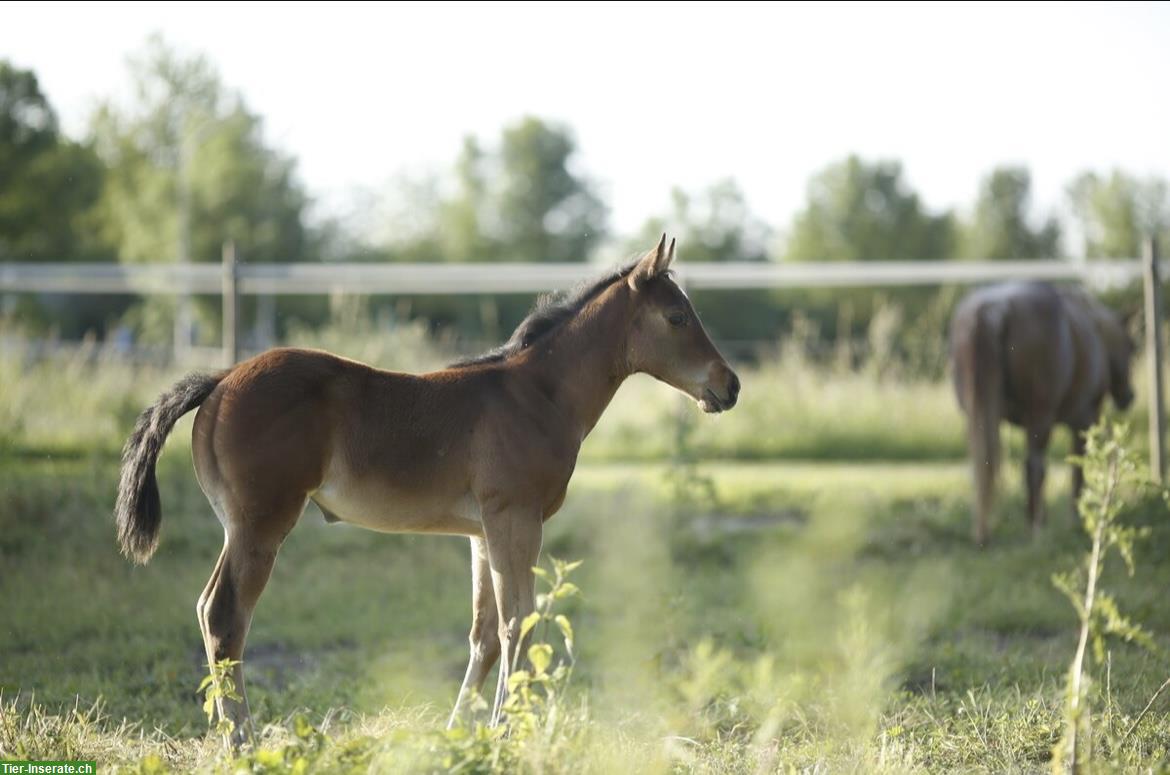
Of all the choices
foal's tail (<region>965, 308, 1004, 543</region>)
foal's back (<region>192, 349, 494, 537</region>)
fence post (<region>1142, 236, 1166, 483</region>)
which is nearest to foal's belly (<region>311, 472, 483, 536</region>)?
foal's back (<region>192, 349, 494, 537</region>)

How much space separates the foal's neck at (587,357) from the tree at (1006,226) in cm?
3924

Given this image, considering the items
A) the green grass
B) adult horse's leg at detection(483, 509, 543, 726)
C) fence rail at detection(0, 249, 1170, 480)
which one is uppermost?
fence rail at detection(0, 249, 1170, 480)

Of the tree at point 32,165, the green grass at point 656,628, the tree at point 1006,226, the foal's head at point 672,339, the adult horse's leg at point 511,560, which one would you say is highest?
the tree at point 1006,226

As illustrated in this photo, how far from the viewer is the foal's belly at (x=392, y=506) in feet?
15.3

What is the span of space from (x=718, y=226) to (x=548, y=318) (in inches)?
1233

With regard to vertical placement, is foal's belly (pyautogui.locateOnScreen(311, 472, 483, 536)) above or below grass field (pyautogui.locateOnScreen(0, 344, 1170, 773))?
above

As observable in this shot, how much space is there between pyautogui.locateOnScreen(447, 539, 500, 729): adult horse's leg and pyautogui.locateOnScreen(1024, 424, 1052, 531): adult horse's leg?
553cm

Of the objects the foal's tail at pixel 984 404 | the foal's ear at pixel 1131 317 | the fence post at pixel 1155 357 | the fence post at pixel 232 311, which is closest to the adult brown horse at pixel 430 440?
the foal's tail at pixel 984 404

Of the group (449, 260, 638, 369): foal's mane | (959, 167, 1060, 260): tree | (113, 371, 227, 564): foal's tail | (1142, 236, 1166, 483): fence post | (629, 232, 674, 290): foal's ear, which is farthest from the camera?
(959, 167, 1060, 260): tree

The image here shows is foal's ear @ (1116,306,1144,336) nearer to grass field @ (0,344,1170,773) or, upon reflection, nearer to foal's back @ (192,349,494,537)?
grass field @ (0,344,1170,773)

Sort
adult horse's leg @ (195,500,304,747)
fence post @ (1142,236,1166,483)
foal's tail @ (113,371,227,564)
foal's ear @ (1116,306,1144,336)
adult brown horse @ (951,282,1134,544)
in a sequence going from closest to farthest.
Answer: adult horse's leg @ (195,500,304,747)
foal's tail @ (113,371,227,564)
adult brown horse @ (951,282,1134,544)
fence post @ (1142,236,1166,483)
foal's ear @ (1116,306,1144,336)

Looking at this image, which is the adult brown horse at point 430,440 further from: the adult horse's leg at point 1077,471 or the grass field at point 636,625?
the adult horse's leg at point 1077,471

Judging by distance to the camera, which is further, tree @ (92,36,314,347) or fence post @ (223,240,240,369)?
tree @ (92,36,314,347)

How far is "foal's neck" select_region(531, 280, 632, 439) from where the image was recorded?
197 inches
